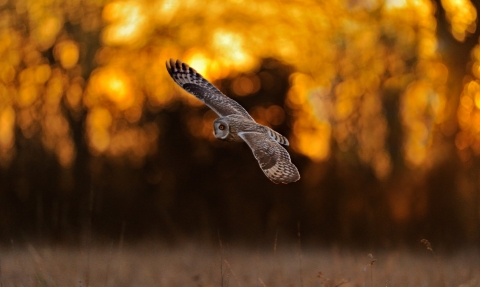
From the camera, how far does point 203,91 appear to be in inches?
236

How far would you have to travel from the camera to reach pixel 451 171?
901cm

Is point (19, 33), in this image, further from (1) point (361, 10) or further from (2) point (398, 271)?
(2) point (398, 271)

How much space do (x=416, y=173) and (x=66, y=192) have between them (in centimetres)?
521

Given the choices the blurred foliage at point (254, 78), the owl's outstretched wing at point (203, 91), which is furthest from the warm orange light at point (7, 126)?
the owl's outstretched wing at point (203, 91)

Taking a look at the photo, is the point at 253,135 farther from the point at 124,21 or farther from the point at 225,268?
the point at 124,21

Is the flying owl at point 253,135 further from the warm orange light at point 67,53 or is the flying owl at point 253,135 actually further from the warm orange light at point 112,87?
the warm orange light at point 67,53

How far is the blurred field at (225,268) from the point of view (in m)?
5.51

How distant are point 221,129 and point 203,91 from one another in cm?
113

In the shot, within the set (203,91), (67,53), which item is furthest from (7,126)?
(203,91)

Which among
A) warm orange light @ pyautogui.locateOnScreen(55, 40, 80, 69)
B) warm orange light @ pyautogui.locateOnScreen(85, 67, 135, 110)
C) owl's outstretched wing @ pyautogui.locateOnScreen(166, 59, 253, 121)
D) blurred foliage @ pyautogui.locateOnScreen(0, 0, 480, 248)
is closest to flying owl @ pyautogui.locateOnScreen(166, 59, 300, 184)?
owl's outstretched wing @ pyautogui.locateOnScreen(166, 59, 253, 121)

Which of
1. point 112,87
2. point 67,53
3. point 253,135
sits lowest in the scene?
point 253,135

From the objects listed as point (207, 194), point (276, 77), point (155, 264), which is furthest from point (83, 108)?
point (155, 264)

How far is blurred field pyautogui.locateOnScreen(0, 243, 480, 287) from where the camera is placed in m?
5.51

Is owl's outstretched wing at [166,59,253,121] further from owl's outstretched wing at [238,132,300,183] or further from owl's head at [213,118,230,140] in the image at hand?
owl's outstretched wing at [238,132,300,183]
